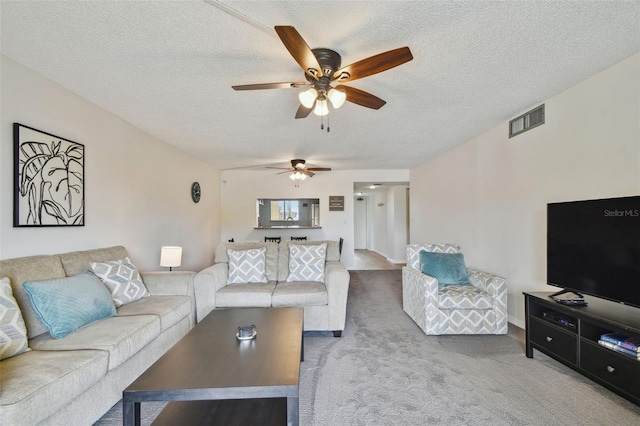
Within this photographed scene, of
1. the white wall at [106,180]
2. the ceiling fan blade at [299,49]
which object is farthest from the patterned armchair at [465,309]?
the white wall at [106,180]

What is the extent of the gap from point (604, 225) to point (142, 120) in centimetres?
454

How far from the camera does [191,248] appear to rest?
5234 mm

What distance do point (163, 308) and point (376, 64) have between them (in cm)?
253

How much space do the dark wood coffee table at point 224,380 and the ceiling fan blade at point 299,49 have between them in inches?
68.4

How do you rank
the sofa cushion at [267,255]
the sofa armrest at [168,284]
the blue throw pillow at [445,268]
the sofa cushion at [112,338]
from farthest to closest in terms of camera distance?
the sofa cushion at [267,255] → the blue throw pillow at [445,268] → the sofa armrest at [168,284] → the sofa cushion at [112,338]

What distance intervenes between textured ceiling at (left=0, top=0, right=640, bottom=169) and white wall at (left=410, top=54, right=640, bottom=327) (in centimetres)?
26

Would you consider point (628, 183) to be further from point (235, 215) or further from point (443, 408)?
point (235, 215)

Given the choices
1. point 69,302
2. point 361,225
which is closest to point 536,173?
point 69,302

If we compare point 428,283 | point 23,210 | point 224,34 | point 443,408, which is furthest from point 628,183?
point 23,210

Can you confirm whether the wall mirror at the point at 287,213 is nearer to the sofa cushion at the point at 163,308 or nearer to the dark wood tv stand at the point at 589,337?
the sofa cushion at the point at 163,308

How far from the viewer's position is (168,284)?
2.94 meters

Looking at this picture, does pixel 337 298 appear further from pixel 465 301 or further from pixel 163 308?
pixel 163 308

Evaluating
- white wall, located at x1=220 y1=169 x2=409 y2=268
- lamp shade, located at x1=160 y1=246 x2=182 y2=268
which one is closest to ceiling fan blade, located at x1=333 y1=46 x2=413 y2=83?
lamp shade, located at x1=160 y1=246 x2=182 y2=268

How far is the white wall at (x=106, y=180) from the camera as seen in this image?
2148 millimetres
